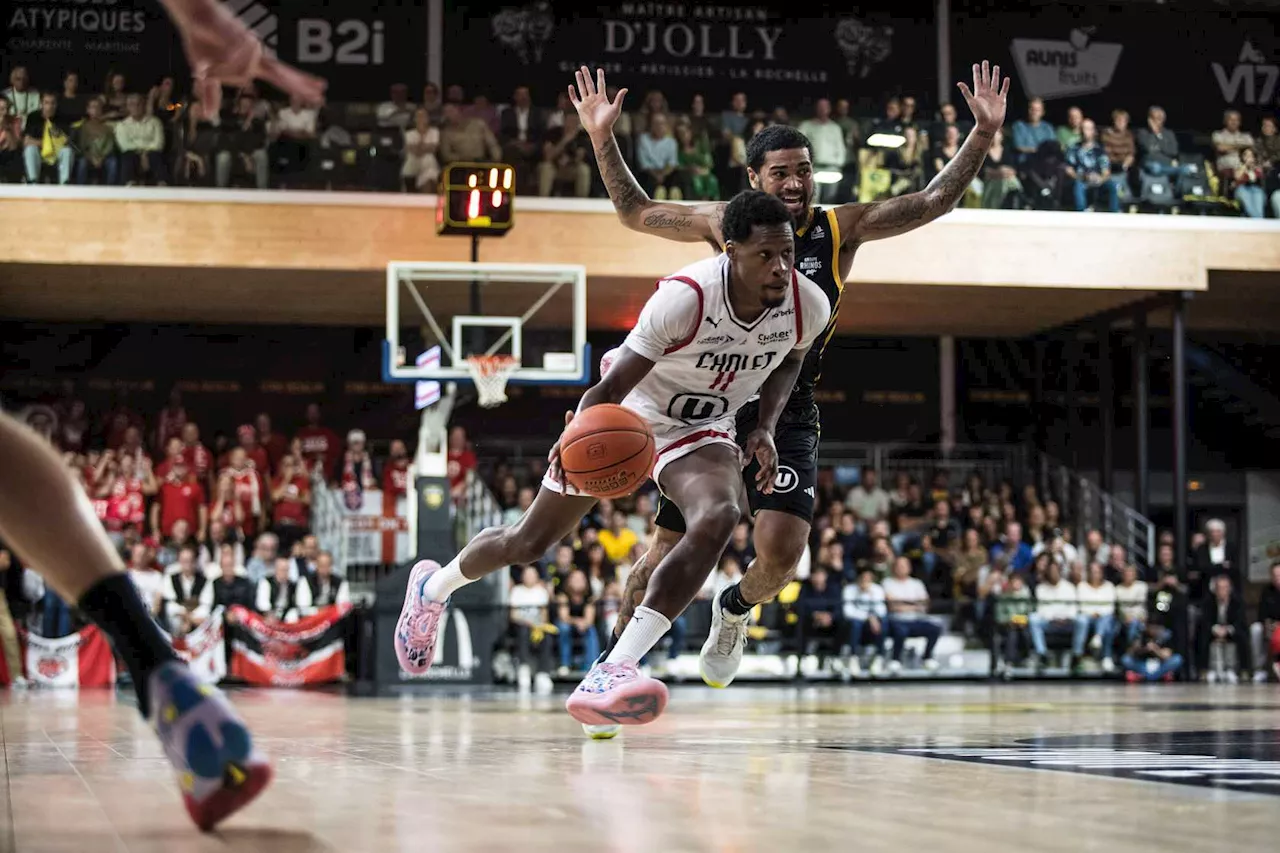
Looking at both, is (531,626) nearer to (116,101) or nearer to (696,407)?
(116,101)

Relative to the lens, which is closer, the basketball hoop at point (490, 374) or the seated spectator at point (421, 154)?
the basketball hoop at point (490, 374)

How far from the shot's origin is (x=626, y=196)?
6039mm

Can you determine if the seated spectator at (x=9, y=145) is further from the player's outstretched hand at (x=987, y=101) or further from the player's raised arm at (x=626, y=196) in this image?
the player's outstretched hand at (x=987, y=101)

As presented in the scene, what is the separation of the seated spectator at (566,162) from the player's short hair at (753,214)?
11446 mm

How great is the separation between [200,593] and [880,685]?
19.7 feet

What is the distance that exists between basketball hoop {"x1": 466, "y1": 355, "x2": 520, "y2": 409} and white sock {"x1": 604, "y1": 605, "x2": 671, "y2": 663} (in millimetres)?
8364

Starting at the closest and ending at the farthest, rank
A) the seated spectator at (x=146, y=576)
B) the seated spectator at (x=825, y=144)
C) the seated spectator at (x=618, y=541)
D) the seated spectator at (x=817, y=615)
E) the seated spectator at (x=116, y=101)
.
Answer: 1. the seated spectator at (x=146, y=576)
2. the seated spectator at (x=817, y=615)
3. the seated spectator at (x=618, y=541)
4. the seated spectator at (x=116, y=101)
5. the seated spectator at (x=825, y=144)

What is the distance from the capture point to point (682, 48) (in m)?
20.2

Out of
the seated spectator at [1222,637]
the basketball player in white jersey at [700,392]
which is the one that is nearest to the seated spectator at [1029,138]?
the seated spectator at [1222,637]

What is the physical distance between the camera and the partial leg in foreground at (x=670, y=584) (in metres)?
4.40

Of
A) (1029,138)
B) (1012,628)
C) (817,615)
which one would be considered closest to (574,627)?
(817,615)

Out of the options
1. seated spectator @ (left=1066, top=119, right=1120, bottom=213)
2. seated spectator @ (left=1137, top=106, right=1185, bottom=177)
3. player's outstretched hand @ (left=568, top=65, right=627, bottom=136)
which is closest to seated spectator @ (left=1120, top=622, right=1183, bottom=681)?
seated spectator @ (left=1066, top=119, right=1120, bottom=213)

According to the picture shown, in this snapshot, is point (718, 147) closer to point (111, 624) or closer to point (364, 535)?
point (364, 535)

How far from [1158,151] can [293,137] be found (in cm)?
934
